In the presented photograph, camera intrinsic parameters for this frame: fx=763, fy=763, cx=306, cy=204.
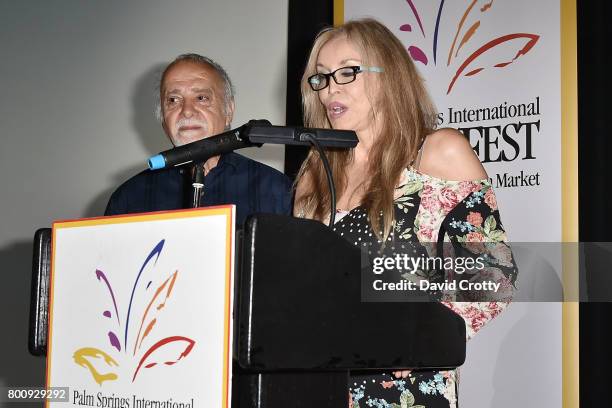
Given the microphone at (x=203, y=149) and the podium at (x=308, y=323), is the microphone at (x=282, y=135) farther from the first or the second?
the podium at (x=308, y=323)

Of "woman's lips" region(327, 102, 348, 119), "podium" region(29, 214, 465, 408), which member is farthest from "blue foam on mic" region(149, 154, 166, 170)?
"woman's lips" region(327, 102, 348, 119)

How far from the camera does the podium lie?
99 centimetres

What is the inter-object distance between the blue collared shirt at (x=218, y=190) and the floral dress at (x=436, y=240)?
878 mm

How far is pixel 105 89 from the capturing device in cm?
437

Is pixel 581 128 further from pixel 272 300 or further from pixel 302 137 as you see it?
pixel 272 300

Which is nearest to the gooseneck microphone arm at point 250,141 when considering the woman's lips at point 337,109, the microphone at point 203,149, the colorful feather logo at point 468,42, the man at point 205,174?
the microphone at point 203,149

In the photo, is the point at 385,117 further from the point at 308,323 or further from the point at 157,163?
the point at 308,323

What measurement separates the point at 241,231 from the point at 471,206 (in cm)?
75

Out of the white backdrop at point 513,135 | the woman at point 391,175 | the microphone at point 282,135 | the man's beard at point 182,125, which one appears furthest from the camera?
the white backdrop at point 513,135

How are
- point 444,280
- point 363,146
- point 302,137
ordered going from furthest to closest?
point 363,146
point 444,280
point 302,137

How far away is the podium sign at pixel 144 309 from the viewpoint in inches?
40.3

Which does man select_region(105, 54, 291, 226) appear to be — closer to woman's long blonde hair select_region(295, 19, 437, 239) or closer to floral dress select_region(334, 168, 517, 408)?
woman's long blonde hair select_region(295, 19, 437, 239)

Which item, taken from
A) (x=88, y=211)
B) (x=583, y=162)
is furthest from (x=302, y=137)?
(x=88, y=211)

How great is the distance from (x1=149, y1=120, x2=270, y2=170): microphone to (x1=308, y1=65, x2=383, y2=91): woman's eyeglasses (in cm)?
52
